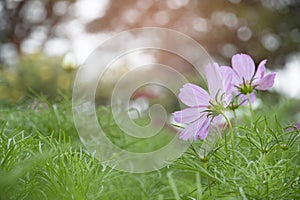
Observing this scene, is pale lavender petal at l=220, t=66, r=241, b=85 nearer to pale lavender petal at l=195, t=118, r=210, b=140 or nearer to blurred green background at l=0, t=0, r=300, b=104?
pale lavender petal at l=195, t=118, r=210, b=140

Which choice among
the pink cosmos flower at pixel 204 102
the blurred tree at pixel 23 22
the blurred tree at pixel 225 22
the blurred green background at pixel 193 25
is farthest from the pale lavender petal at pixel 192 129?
the blurred tree at pixel 23 22

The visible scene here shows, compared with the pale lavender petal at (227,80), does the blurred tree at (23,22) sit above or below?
above

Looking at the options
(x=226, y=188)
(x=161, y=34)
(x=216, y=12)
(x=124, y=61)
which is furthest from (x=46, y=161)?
(x=216, y=12)

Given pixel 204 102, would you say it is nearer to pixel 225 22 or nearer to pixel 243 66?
pixel 243 66

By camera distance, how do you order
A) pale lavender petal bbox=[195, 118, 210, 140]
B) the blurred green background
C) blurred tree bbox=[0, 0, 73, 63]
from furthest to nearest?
blurred tree bbox=[0, 0, 73, 63], the blurred green background, pale lavender petal bbox=[195, 118, 210, 140]

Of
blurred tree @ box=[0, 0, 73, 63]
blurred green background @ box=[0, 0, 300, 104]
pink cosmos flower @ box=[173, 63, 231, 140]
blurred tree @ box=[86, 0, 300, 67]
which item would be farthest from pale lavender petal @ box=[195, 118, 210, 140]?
blurred tree @ box=[0, 0, 73, 63]

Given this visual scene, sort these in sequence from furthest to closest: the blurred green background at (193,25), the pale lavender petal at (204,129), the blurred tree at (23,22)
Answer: the blurred tree at (23,22), the blurred green background at (193,25), the pale lavender petal at (204,129)

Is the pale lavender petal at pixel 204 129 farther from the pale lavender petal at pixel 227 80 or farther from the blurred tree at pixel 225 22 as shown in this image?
the blurred tree at pixel 225 22
